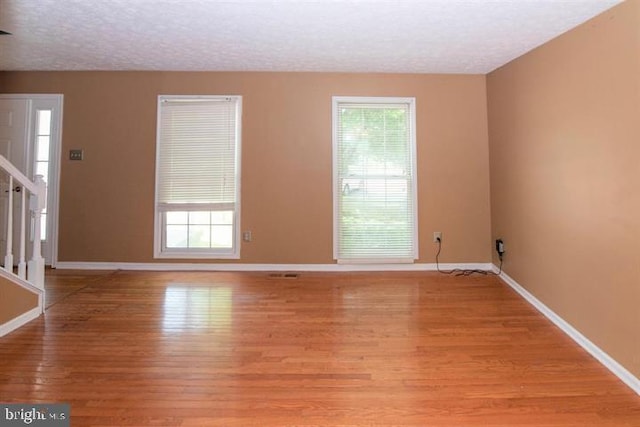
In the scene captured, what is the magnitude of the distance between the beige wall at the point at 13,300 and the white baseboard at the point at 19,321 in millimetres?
22

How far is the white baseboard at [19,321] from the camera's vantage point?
2238 millimetres

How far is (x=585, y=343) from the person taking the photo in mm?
2152

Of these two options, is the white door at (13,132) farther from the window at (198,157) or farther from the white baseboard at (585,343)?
the white baseboard at (585,343)

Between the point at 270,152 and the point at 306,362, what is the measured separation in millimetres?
2586

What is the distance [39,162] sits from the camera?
3.91m

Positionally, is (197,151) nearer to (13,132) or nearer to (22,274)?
(22,274)

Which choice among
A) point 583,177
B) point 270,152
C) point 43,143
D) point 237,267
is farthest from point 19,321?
point 583,177

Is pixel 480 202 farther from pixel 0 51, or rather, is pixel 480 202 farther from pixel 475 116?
pixel 0 51
